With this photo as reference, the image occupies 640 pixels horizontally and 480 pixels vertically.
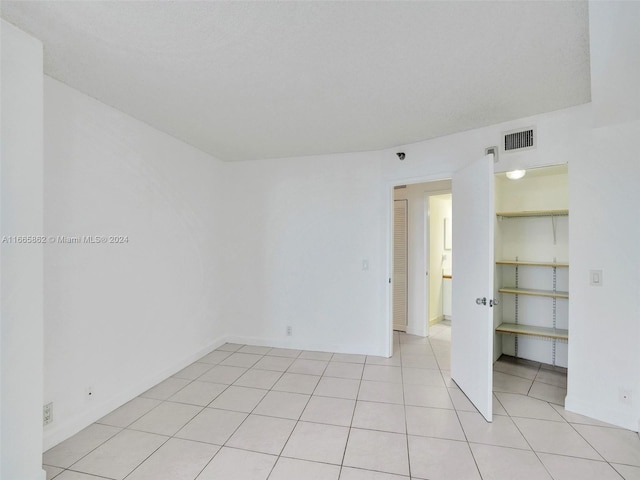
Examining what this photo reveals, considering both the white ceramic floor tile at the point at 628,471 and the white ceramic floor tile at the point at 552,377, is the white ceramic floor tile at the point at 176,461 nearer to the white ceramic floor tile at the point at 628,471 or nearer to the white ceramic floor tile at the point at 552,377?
the white ceramic floor tile at the point at 628,471

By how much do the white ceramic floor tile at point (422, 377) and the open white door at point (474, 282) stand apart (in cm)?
17

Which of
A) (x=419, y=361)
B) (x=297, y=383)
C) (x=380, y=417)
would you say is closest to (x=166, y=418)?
(x=297, y=383)

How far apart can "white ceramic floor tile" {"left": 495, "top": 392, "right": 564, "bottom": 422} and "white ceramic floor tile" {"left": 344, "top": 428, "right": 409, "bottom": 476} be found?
3.60ft

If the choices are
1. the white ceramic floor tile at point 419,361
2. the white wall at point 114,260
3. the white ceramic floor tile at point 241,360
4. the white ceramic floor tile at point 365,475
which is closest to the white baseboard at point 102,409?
the white wall at point 114,260

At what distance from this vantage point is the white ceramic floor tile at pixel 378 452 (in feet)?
5.99

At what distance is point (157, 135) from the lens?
2.95 m

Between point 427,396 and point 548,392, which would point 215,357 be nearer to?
point 427,396

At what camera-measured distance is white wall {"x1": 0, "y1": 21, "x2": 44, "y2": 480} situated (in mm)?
1516

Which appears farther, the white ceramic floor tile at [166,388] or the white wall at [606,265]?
the white ceramic floor tile at [166,388]

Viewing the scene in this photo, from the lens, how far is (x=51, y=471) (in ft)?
5.83

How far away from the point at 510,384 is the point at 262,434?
247 cm

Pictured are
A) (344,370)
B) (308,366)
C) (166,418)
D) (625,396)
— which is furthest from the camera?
(308,366)

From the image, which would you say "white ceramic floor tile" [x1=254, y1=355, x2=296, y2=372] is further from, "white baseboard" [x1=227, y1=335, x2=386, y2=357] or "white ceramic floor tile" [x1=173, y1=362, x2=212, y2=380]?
"white ceramic floor tile" [x1=173, y1=362, x2=212, y2=380]

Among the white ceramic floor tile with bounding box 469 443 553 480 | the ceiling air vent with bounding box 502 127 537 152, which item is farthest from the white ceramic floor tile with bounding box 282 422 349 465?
the ceiling air vent with bounding box 502 127 537 152
